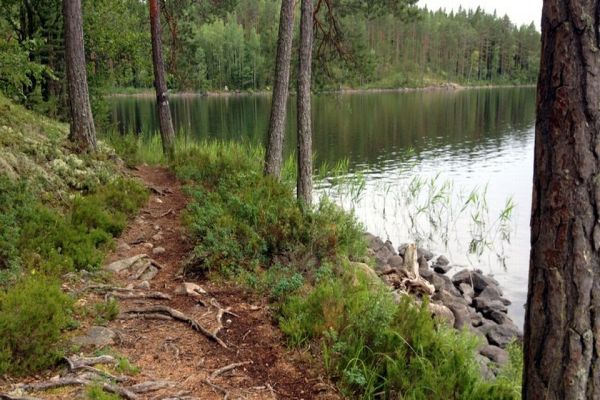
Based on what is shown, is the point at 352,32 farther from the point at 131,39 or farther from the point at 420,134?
the point at 420,134

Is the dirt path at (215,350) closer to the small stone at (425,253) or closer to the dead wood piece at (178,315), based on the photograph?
the dead wood piece at (178,315)

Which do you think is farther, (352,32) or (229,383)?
(352,32)

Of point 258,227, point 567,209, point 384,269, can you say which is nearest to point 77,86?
point 258,227

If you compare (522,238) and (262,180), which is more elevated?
(262,180)

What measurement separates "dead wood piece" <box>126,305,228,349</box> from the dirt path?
0.15ft

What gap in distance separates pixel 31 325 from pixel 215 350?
63.1 inches

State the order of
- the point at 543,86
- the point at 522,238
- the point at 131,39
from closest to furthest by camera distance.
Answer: the point at 543,86 → the point at 522,238 → the point at 131,39

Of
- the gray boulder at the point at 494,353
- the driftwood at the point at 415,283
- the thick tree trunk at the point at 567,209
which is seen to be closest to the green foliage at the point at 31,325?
the thick tree trunk at the point at 567,209

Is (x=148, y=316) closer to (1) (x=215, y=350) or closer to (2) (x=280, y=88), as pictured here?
(1) (x=215, y=350)

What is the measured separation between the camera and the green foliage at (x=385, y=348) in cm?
439

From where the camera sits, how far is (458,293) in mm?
10961

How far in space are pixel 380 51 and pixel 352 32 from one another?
303 feet

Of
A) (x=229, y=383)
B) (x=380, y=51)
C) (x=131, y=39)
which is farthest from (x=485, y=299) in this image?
(x=380, y=51)

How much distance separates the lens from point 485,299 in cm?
1057
